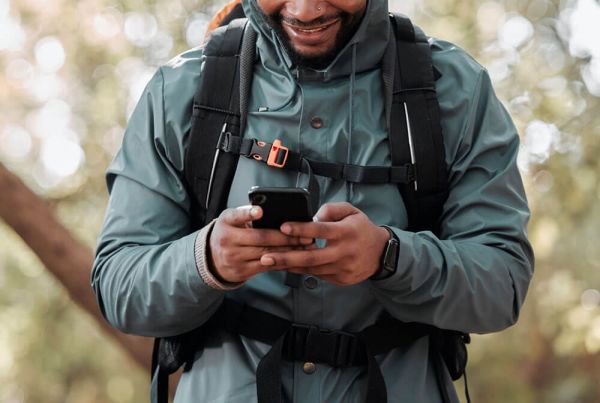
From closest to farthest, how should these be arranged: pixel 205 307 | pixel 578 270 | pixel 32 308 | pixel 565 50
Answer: pixel 205 307, pixel 565 50, pixel 578 270, pixel 32 308

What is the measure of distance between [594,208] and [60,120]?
536 centimetres

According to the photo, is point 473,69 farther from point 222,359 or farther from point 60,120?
point 60,120

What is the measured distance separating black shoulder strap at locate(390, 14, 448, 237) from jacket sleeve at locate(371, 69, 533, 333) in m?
0.05

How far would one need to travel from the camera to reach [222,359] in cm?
289

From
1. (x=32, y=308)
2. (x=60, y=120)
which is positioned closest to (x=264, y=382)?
(x=60, y=120)

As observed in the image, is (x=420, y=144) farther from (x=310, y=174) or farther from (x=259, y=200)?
(x=259, y=200)

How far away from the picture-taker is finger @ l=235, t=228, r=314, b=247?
2.50m

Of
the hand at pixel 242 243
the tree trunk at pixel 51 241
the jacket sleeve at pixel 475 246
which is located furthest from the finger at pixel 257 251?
the tree trunk at pixel 51 241

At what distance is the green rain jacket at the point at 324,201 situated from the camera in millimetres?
2781

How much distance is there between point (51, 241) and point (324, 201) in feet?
10.4

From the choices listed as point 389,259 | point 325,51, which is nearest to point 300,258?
point 389,259

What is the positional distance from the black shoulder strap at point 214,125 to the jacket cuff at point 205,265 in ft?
0.82

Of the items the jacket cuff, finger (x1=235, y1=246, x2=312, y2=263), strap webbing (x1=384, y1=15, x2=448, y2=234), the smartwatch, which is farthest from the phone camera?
strap webbing (x1=384, y1=15, x2=448, y2=234)

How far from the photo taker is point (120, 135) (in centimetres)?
1061
